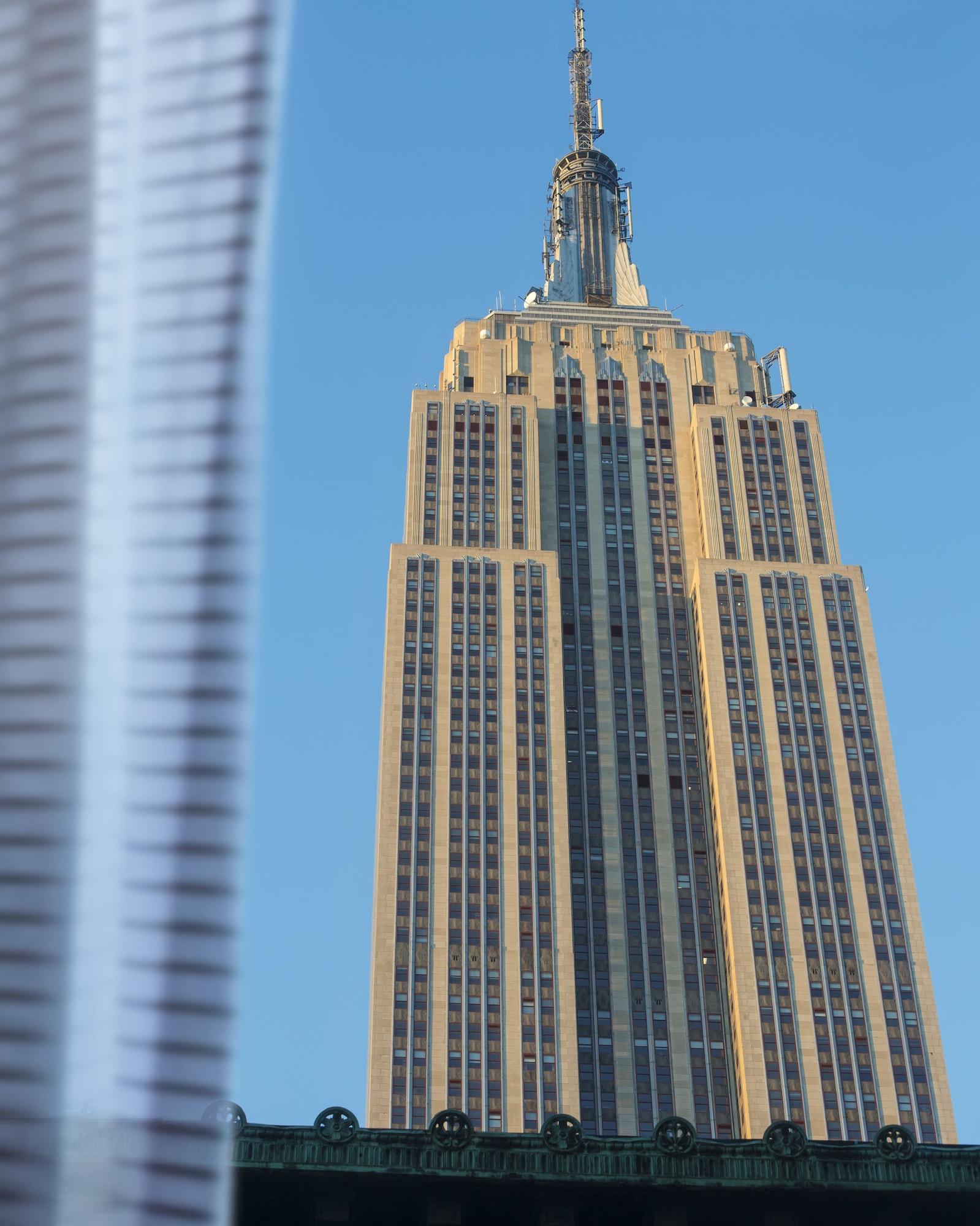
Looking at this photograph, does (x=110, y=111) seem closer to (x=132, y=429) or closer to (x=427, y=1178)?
(x=132, y=429)

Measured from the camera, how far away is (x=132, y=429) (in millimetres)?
4547

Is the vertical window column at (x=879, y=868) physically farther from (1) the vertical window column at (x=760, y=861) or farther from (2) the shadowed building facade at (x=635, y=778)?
(1) the vertical window column at (x=760, y=861)

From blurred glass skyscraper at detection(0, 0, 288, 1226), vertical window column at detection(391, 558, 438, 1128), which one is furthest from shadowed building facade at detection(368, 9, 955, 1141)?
blurred glass skyscraper at detection(0, 0, 288, 1226)

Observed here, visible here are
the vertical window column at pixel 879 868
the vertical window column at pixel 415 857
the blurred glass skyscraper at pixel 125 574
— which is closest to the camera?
the blurred glass skyscraper at pixel 125 574

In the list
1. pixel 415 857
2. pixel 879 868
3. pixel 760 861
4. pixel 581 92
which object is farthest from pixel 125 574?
pixel 581 92

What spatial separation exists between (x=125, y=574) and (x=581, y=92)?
577 ft

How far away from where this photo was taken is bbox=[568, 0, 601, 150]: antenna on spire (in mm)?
168125

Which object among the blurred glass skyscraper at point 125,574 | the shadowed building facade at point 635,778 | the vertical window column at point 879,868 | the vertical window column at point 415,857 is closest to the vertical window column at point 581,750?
the shadowed building facade at point 635,778

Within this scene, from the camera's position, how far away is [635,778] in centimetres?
11619

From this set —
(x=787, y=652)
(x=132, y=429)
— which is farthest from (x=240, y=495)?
(x=787, y=652)

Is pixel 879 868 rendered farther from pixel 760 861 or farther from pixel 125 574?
pixel 125 574

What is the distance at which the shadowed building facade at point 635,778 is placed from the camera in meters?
98.2

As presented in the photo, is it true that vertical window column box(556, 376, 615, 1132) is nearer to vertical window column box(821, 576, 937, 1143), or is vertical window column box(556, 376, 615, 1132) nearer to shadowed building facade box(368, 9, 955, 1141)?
shadowed building facade box(368, 9, 955, 1141)

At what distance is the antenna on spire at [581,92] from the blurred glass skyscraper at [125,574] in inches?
6611
